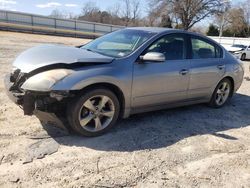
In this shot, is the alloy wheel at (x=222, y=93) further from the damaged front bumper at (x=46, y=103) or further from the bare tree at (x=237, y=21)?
the bare tree at (x=237, y=21)

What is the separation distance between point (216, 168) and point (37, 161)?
2275mm

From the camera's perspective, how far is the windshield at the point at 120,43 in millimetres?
4971

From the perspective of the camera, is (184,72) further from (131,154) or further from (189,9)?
(189,9)

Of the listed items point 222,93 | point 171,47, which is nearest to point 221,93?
point 222,93

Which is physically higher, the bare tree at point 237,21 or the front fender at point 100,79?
the bare tree at point 237,21

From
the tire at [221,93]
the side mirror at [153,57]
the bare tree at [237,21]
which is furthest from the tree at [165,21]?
the side mirror at [153,57]

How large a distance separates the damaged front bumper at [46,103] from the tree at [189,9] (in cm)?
3920

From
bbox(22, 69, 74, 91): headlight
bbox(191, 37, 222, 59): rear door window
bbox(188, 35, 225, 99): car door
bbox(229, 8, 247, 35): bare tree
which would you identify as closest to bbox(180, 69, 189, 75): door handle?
bbox(188, 35, 225, 99): car door

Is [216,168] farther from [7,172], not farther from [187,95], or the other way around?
[7,172]

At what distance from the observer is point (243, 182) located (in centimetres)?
373

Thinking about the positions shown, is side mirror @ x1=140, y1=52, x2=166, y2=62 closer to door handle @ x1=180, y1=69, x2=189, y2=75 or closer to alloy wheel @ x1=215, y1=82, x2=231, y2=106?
door handle @ x1=180, y1=69, x2=189, y2=75

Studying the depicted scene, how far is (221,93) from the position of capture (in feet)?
21.7

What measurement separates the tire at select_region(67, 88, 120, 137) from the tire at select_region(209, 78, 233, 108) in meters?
2.70

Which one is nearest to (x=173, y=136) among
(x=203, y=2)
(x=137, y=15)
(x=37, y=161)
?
(x=37, y=161)
